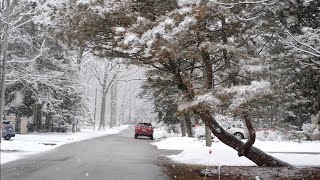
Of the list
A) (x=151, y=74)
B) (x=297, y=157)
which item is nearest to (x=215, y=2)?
(x=151, y=74)

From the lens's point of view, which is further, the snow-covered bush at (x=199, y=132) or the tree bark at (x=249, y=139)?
the snow-covered bush at (x=199, y=132)

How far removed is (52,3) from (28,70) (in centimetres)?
2184

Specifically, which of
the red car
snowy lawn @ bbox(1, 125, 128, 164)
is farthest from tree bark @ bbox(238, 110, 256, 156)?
the red car

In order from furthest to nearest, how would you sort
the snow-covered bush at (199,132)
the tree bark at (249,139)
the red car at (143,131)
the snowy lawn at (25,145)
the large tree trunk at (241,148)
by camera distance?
the red car at (143,131), the snow-covered bush at (199,132), the snowy lawn at (25,145), the large tree trunk at (241,148), the tree bark at (249,139)

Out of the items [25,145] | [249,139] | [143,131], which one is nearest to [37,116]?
[143,131]

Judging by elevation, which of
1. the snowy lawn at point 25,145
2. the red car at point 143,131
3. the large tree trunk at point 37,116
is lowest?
the snowy lawn at point 25,145

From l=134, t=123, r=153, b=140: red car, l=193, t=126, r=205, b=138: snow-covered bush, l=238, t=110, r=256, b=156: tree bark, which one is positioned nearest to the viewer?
l=238, t=110, r=256, b=156: tree bark

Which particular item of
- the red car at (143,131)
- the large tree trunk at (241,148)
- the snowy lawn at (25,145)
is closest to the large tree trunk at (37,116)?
the snowy lawn at (25,145)

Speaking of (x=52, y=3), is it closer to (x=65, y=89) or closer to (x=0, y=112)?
(x=0, y=112)

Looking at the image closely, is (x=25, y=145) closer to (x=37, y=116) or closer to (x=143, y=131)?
(x=143, y=131)

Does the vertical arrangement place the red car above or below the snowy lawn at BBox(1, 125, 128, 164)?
above

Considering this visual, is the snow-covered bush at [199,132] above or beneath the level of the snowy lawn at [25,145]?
above

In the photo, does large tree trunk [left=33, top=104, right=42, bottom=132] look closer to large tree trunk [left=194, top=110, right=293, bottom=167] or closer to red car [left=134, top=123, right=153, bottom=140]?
red car [left=134, top=123, right=153, bottom=140]

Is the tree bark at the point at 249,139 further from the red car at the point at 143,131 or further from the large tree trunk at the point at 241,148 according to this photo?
the red car at the point at 143,131
